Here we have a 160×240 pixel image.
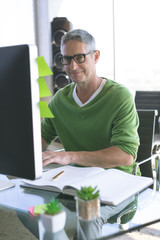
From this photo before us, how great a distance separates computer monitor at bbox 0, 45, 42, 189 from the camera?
33.6 inches

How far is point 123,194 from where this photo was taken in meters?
1.03

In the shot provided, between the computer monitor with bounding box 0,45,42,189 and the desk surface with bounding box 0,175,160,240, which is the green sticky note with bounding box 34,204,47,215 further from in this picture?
the computer monitor with bounding box 0,45,42,189

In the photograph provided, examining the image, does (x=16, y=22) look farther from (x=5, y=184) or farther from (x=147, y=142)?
(x=5, y=184)

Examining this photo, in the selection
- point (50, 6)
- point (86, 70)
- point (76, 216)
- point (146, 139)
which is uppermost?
point (50, 6)

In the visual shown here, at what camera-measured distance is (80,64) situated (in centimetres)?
167

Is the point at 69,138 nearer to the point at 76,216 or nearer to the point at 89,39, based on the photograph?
the point at 89,39

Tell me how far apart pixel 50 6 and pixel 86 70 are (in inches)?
179

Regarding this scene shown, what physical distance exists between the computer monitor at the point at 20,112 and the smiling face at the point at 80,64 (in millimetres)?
760

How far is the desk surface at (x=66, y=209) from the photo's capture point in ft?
2.90

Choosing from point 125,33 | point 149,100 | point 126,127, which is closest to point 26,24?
point 125,33

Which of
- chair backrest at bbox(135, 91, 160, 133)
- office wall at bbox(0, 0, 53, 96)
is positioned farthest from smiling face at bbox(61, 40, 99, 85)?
office wall at bbox(0, 0, 53, 96)

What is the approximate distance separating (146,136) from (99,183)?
94cm

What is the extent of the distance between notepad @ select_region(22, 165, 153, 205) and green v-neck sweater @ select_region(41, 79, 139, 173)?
314 millimetres

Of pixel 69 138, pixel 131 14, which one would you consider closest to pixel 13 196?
pixel 69 138
